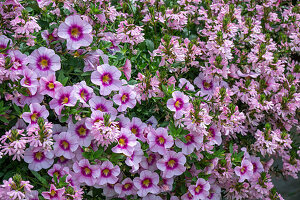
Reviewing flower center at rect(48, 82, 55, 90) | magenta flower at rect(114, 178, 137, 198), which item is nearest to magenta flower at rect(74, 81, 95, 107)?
flower center at rect(48, 82, 55, 90)

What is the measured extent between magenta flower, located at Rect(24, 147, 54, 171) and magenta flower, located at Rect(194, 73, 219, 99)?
0.96 metres

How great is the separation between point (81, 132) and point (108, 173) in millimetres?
234

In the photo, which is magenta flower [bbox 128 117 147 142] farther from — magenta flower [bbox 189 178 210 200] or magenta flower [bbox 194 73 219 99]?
magenta flower [bbox 194 73 219 99]

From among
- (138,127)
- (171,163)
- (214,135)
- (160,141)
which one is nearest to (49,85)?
(138,127)

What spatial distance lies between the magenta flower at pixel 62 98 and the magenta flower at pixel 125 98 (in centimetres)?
22

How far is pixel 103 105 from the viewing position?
1.76m

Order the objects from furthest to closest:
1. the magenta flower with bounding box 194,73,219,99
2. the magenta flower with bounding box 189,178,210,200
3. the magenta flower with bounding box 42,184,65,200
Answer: the magenta flower with bounding box 194,73,219,99 → the magenta flower with bounding box 189,178,210,200 → the magenta flower with bounding box 42,184,65,200

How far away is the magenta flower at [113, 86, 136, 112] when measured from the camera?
5.86ft

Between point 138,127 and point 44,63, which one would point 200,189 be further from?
point 44,63

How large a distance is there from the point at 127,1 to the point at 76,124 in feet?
3.43

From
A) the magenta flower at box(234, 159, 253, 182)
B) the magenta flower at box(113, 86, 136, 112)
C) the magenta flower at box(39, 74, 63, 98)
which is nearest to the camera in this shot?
the magenta flower at box(39, 74, 63, 98)

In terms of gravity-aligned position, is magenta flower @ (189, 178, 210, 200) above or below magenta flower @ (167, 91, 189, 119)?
below

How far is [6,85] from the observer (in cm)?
172

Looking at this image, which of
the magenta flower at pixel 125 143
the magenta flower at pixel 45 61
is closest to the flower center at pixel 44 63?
the magenta flower at pixel 45 61
